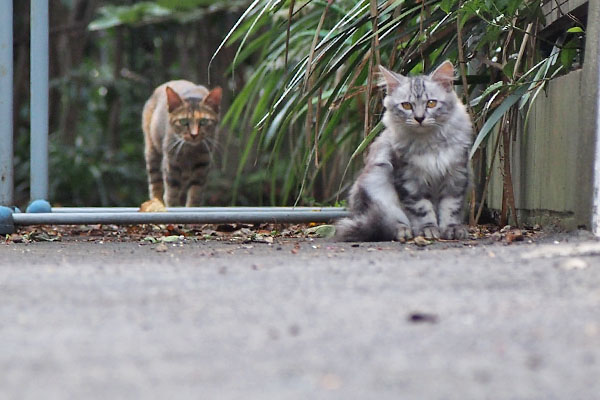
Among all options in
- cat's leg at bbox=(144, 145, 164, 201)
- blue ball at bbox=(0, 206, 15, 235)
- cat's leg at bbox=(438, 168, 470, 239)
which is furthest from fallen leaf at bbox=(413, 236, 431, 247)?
cat's leg at bbox=(144, 145, 164, 201)

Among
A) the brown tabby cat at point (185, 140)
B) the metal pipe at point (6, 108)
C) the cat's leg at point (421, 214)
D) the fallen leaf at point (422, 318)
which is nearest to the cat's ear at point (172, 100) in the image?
the brown tabby cat at point (185, 140)

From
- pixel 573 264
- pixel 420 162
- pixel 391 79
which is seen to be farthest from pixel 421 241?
pixel 573 264

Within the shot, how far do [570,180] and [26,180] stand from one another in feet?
22.5

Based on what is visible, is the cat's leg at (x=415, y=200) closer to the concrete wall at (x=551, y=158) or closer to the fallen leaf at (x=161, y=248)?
the concrete wall at (x=551, y=158)

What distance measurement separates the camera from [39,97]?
13.4 feet

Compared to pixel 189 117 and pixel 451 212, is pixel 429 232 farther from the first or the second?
pixel 189 117

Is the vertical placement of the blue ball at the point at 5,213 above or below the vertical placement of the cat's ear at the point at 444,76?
below

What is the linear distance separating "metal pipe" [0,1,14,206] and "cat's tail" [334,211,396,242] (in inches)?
62.0

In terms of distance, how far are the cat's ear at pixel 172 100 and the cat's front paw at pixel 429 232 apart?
2572 mm

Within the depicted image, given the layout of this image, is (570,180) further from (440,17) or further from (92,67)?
(92,67)

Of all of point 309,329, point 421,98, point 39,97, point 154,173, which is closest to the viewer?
point 309,329

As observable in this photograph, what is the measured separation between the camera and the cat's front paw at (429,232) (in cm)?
323

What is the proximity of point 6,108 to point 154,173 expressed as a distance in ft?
6.72

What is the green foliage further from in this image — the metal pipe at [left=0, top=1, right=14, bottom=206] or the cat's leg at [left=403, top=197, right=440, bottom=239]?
the metal pipe at [left=0, top=1, right=14, bottom=206]
